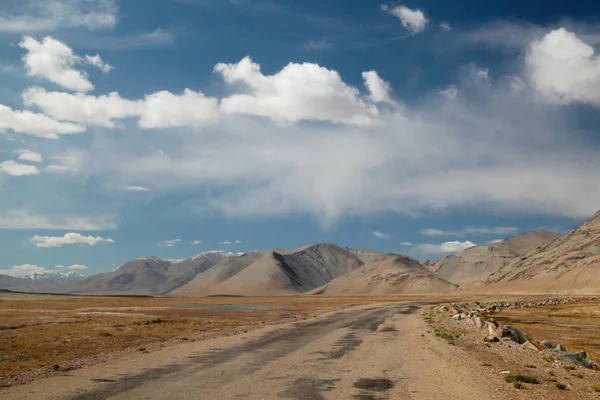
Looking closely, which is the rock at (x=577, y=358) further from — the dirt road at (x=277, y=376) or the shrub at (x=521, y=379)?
the shrub at (x=521, y=379)

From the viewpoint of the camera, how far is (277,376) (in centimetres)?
2067

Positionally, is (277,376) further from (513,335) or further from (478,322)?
(478,322)

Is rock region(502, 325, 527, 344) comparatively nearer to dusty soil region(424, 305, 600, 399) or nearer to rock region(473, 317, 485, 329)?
dusty soil region(424, 305, 600, 399)

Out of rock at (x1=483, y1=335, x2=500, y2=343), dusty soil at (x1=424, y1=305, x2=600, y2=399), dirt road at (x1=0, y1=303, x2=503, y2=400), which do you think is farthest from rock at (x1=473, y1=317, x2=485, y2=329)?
dirt road at (x1=0, y1=303, x2=503, y2=400)

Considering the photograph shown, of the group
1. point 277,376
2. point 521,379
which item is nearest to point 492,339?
point 521,379

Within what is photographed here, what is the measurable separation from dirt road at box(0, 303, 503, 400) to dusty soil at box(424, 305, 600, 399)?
1.03 meters

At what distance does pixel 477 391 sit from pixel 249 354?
1394 cm

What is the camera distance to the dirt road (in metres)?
17.2

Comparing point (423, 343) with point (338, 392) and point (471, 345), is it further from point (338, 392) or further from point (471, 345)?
point (338, 392)

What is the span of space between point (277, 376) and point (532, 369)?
532 inches

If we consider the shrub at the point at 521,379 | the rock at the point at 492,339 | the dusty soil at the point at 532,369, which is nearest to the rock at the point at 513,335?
the rock at the point at 492,339

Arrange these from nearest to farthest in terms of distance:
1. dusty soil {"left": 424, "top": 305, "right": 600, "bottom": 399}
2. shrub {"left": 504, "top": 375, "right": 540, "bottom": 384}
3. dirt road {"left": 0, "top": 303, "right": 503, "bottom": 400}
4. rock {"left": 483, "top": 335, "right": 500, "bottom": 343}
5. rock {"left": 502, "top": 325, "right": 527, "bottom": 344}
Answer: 1. dirt road {"left": 0, "top": 303, "right": 503, "bottom": 400}
2. dusty soil {"left": 424, "top": 305, "right": 600, "bottom": 399}
3. shrub {"left": 504, "top": 375, "right": 540, "bottom": 384}
4. rock {"left": 483, "top": 335, "right": 500, "bottom": 343}
5. rock {"left": 502, "top": 325, "right": 527, "bottom": 344}

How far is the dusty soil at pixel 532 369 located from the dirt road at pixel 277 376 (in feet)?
3.37

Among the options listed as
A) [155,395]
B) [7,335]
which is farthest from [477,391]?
[7,335]
